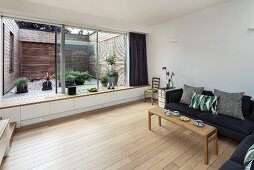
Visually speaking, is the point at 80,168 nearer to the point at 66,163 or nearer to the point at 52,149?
the point at 66,163

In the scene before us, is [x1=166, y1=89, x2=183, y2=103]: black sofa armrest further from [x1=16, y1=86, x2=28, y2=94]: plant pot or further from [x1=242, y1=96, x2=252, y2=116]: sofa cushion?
[x1=16, y1=86, x2=28, y2=94]: plant pot

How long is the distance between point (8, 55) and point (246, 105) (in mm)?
5184

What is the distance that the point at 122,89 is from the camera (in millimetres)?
4836

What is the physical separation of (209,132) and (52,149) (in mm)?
2463

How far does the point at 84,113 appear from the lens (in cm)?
411

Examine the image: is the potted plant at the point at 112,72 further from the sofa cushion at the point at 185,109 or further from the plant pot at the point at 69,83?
the sofa cushion at the point at 185,109

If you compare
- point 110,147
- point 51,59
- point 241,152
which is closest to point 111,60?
point 51,59

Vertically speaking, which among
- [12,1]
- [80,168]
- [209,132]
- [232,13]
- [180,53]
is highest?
[12,1]

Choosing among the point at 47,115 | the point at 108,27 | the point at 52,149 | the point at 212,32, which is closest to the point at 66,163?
the point at 52,149

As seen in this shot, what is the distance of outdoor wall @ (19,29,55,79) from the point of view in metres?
3.82

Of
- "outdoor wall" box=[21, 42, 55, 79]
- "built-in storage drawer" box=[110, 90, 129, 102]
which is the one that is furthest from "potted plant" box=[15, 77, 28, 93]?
"built-in storage drawer" box=[110, 90, 129, 102]

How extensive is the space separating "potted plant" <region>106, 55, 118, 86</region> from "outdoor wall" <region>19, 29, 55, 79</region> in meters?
1.72

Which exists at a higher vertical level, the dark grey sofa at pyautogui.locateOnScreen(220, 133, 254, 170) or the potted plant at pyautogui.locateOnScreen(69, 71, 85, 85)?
the potted plant at pyautogui.locateOnScreen(69, 71, 85, 85)

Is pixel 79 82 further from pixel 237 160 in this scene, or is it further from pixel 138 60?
pixel 237 160
